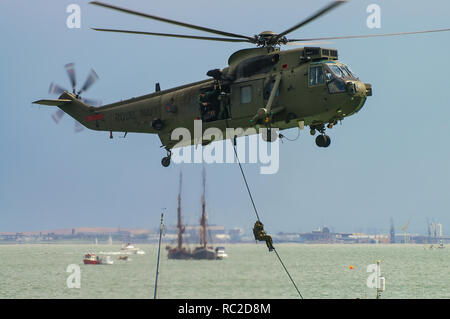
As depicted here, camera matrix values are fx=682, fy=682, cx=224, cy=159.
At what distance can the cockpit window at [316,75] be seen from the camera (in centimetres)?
2539

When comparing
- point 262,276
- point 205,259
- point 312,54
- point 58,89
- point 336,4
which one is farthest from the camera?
point 205,259

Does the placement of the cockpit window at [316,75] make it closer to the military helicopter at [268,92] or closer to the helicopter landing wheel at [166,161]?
the military helicopter at [268,92]

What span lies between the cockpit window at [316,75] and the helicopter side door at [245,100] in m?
2.03

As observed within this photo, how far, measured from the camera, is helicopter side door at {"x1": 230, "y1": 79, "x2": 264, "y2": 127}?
26578 mm

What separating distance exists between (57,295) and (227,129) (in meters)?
84.5

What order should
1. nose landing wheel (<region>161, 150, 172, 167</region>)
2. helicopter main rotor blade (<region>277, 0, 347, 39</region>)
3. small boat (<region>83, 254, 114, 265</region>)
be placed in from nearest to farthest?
helicopter main rotor blade (<region>277, 0, 347, 39</region>) → nose landing wheel (<region>161, 150, 172, 167</region>) → small boat (<region>83, 254, 114, 265</region>)

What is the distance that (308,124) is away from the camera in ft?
86.2

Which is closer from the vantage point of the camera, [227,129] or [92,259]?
[227,129]

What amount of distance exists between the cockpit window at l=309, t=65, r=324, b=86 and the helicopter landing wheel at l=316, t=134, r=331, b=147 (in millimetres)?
2204

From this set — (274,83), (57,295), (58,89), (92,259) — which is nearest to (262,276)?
(57,295)

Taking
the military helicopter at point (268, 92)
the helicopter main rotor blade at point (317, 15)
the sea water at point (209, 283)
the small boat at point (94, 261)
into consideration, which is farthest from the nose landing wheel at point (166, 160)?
the small boat at point (94, 261)

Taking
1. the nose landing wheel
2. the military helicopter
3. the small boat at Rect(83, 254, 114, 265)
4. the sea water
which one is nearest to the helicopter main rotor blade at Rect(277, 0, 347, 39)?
the military helicopter

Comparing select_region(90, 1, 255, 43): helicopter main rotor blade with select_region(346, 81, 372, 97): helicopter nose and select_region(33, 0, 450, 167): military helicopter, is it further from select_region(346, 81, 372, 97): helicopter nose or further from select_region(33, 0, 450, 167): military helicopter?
select_region(346, 81, 372, 97): helicopter nose

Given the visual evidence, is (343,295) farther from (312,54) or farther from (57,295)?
(312,54)
